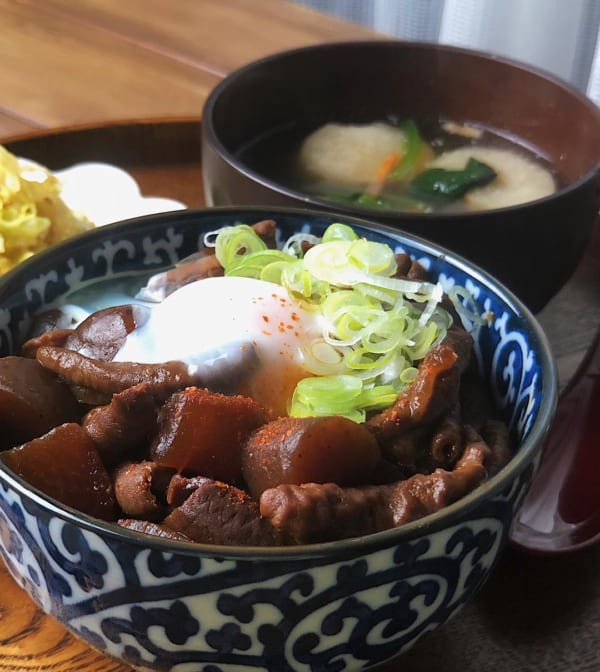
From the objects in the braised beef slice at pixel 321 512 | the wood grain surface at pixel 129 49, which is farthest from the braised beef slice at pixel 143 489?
the wood grain surface at pixel 129 49

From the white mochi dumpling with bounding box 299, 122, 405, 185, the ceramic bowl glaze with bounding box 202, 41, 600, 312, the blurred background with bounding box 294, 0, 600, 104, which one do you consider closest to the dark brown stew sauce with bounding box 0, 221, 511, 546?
the ceramic bowl glaze with bounding box 202, 41, 600, 312

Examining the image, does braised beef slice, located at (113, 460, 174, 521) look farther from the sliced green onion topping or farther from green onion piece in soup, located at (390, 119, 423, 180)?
green onion piece in soup, located at (390, 119, 423, 180)

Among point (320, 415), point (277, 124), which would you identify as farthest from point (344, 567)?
point (277, 124)

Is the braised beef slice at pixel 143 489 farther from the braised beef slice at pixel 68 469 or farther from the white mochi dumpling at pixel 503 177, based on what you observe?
the white mochi dumpling at pixel 503 177

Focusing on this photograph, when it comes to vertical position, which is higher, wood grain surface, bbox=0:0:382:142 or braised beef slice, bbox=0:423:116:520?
braised beef slice, bbox=0:423:116:520

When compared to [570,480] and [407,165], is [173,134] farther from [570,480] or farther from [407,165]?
[570,480]

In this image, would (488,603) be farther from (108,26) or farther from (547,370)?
(108,26)
